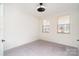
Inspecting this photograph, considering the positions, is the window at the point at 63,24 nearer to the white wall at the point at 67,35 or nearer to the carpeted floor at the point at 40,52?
the white wall at the point at 67,35

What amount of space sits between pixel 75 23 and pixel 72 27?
0.24 metres

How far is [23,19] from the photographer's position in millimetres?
4145

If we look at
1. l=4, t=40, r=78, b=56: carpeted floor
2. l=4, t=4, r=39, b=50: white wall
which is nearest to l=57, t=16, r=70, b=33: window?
l=4, t=40, r=78, b=56: carpeted floor

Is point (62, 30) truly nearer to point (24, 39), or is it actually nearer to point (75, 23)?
point (75, 23)

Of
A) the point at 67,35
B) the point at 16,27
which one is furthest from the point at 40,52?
the point at 67,35

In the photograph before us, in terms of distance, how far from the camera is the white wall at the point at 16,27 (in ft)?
10.5

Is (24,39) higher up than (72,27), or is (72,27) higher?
(72,27)

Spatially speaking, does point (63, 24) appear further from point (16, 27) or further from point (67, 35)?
point (16, 27)

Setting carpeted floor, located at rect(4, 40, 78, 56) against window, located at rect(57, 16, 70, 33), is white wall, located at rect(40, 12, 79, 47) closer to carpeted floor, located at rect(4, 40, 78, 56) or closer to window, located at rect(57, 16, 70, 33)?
window, located at rect(57, 16, 70, 33)

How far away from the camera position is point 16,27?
3.68m

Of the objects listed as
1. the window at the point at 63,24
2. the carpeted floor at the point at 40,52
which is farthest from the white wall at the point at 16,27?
the window at the point at 63,24

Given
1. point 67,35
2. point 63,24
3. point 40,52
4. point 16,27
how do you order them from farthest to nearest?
point 63,24, point 67,35, point 16,27, point 40,52

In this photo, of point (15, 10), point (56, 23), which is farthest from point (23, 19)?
point (56, 23)

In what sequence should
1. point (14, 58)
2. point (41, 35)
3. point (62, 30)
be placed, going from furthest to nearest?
point (41, 35), point (62, 30), point (14, 58)
